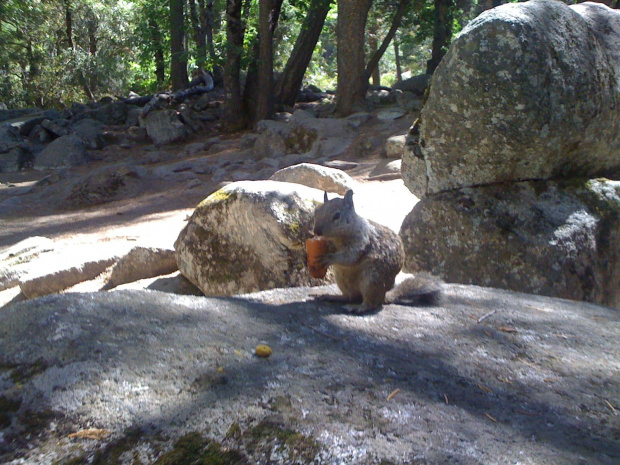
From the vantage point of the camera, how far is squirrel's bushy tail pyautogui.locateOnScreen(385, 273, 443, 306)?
3.76 meters

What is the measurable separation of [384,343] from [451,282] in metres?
2.12

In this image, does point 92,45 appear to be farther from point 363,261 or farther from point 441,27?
point 363,261

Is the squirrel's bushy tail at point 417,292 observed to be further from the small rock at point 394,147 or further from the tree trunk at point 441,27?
the tree trunk at point 441,27

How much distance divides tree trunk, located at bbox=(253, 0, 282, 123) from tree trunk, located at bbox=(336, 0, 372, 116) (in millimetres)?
1987

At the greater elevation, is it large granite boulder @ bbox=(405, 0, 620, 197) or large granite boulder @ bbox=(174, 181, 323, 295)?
large granite boulder @ bbox=(405, 0, 620, 197)

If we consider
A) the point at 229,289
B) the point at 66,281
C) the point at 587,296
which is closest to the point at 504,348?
the point at 587,296

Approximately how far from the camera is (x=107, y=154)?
1495 centimetres

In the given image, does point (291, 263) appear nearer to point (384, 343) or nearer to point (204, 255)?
point (204, 255)

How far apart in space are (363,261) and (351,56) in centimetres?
1044

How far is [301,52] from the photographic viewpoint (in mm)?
15156

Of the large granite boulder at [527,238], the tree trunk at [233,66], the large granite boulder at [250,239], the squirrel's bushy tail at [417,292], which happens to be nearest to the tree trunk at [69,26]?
the tree trunk at [233,66]

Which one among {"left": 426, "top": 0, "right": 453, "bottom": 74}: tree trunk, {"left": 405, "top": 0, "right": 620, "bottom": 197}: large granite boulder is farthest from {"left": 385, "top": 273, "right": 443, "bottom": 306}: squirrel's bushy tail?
{"left": 426, "top": 0, "right": 453, "bottom": 74}: tree trunk

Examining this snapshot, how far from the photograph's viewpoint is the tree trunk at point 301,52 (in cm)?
1477

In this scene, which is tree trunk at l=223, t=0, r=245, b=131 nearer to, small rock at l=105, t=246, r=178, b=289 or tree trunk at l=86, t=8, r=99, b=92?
small rock at l=105, t=246, r=178, b=289
